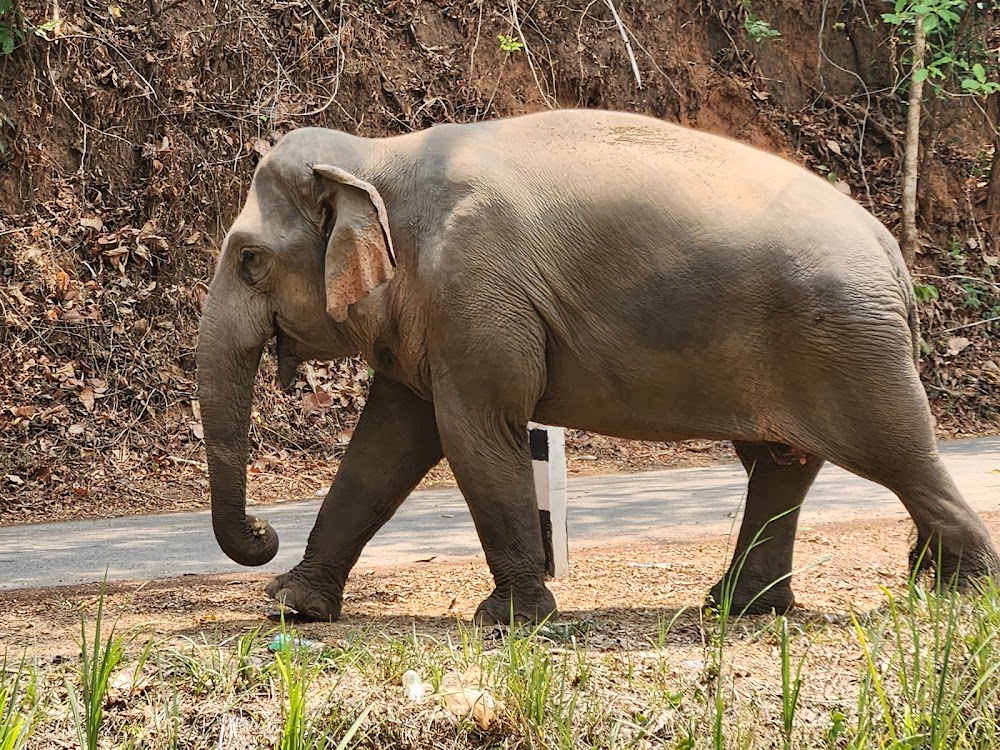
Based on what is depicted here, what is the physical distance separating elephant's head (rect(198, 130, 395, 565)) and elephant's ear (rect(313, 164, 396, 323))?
0.36 ft

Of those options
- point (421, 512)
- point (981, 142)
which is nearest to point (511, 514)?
point (421, 512)

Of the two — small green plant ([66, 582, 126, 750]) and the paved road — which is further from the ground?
small green plant ([66, 582, 126, 750])

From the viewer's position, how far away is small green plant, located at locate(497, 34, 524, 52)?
14927mm

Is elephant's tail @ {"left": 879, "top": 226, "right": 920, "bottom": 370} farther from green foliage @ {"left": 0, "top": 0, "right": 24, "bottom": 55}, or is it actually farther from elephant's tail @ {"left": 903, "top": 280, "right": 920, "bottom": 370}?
green foliage @ {"left": 0, "top": 0, "right": 24, "bottom": 55}

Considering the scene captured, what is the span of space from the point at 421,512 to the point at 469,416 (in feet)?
16.2

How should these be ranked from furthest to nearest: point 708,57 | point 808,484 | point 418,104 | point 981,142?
point 981,142 < point 708,57 < point 418,104 < point 808,484

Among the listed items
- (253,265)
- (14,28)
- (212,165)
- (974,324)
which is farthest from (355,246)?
(974,324)

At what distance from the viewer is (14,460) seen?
1098cm

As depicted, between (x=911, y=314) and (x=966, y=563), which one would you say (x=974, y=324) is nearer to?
(x=911, y=314)

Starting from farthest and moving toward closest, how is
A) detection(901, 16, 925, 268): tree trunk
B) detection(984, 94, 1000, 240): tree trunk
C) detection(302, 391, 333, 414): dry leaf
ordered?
detection(984, 94, 1000, 240): tree trunk < detection(901, 16, 925, 268): tree trunk < detection(302, 391, 333, 414): dry leaf

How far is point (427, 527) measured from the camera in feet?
29.7

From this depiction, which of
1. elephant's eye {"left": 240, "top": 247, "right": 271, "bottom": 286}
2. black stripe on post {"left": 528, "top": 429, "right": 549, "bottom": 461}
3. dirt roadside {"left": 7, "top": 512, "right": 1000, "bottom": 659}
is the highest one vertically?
elephant's eye {"left": 240, "top": 247, "right": 271, "bottom": 286}

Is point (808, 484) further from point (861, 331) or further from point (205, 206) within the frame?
point (205, 206)

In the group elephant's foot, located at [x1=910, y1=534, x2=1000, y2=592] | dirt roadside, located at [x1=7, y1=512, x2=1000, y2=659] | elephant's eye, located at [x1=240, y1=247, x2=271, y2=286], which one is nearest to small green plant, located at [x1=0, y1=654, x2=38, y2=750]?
dirt roadside, located at [x1=7, y1=512, x2=1000, y2=659]
